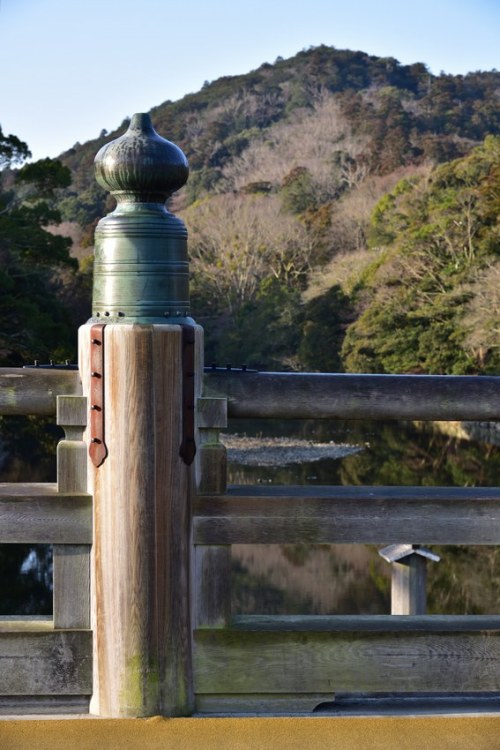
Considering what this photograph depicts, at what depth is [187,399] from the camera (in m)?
2.40

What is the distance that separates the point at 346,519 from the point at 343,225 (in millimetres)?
37436

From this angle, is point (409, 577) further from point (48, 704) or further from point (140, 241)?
point (140, 241)

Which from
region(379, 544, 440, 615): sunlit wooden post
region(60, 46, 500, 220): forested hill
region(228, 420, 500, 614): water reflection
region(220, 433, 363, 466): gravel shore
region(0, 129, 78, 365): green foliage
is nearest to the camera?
region(379, 544, 440, 615): sunlit wooden post

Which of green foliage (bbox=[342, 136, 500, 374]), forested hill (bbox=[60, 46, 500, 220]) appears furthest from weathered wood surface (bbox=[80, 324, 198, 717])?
forested hill (bbox=[60, 46, 500, 220])

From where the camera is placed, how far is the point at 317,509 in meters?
2.44

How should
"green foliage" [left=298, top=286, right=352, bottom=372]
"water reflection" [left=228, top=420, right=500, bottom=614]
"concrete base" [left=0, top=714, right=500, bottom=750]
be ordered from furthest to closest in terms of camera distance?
"green foliage" [left=298, top=286, right=352, bottom=372], "water reflection" [left=228, top=420, right=500, bottom=614], "concrete base" [left=0, top=714, right=500, bottom=750]

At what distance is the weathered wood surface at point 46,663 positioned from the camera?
2453 millimetres

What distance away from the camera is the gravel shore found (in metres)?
20.5

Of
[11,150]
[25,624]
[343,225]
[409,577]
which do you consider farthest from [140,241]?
[343,225]

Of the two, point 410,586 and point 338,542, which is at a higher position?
point 338,542

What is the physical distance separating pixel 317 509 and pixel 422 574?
637 mm

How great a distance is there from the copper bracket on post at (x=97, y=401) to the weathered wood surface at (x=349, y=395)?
0.82 feet

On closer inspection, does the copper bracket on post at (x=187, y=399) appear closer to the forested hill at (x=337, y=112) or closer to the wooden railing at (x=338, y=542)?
the wooden railing at (x=338, y=542)

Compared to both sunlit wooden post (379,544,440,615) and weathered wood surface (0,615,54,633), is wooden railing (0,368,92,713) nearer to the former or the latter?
weathered wood surface (0,615,54,633)
